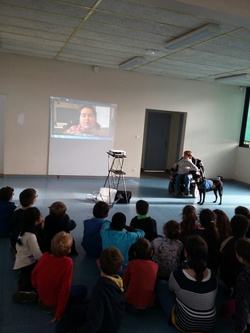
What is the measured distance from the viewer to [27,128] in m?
6.83

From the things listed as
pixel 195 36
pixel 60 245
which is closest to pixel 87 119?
pixel 195 36

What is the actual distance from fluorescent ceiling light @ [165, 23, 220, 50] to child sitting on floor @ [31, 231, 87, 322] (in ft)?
10.6

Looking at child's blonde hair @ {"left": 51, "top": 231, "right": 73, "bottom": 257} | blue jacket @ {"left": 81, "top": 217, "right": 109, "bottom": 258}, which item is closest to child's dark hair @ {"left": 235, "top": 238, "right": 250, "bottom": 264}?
child's blonde hair @ {"left": 51, "top": 231, "right": 73, "bottom": 257}

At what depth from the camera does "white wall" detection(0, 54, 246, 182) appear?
667 centimetres

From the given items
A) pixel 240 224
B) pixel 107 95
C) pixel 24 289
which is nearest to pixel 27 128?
pixel 107 95

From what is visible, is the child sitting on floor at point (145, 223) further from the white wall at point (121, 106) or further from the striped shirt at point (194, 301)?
the white wall at point (121, 106)

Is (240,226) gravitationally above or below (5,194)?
above

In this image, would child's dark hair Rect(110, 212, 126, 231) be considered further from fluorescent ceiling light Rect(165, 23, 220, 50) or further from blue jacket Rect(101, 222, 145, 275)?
fluorescent ceiling light Rect(165, 23, 220, 50)

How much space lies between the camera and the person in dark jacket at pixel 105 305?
5.81 ft

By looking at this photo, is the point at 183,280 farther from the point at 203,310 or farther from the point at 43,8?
the point at 43,8

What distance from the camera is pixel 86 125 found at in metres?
7.42

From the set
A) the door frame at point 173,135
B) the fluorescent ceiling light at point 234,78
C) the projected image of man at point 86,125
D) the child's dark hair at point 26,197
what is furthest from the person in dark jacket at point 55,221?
the door frame at point 173,135

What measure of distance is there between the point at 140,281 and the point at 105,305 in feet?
1.64

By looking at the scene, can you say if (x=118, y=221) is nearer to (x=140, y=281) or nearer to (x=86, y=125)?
(x=140, y=281)
